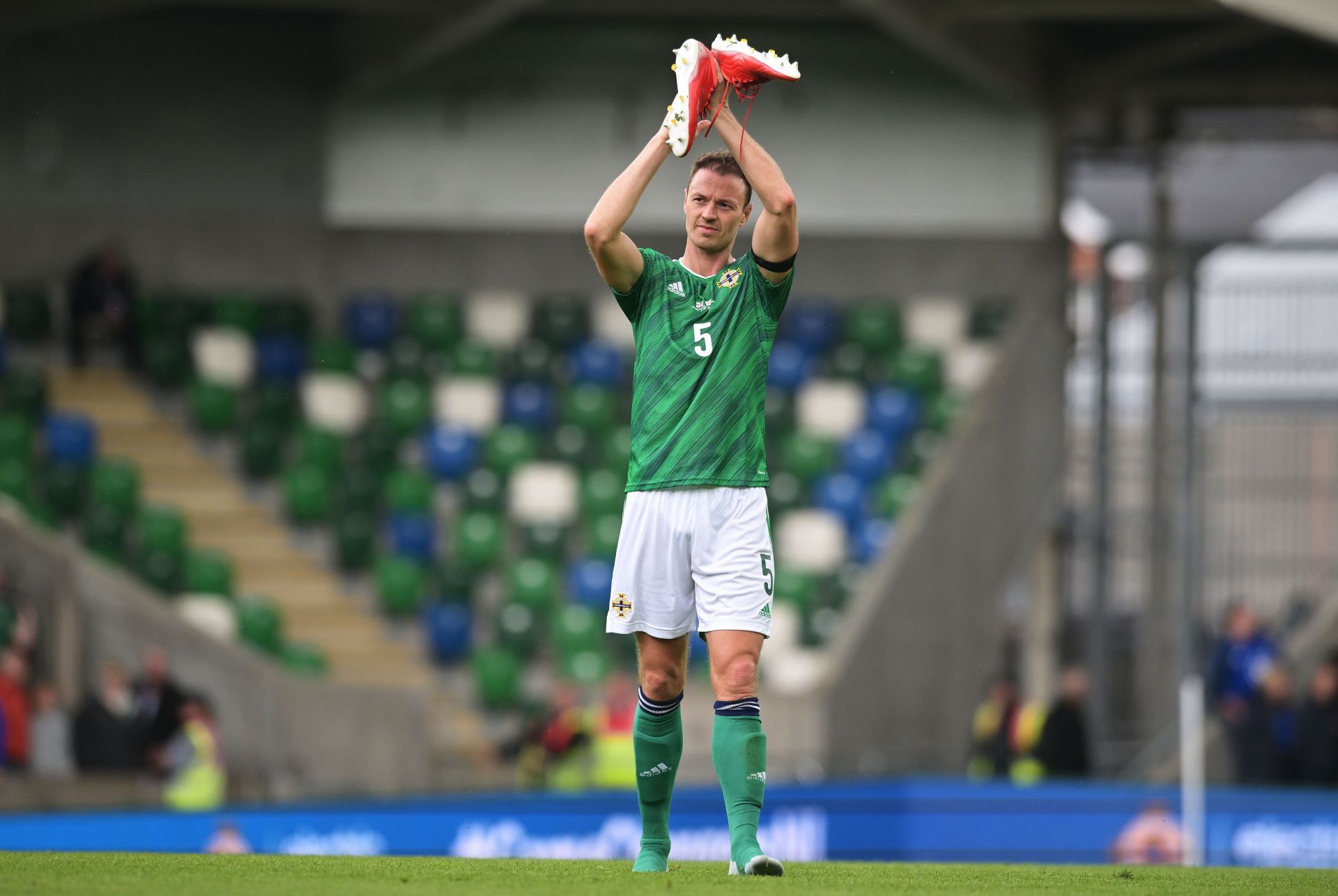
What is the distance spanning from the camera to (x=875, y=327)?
19766 mm

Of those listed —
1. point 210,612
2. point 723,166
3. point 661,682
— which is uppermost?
point 723,166

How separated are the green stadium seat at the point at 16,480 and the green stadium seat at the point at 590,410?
482 cm

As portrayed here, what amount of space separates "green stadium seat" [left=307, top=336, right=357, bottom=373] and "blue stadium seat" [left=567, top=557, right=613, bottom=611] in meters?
3.22

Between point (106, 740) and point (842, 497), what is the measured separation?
22.9ft

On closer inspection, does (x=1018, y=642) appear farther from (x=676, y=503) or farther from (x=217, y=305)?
(x=676, y=503)

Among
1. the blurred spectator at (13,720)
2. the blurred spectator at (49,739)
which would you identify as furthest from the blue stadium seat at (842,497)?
the blurred spectator at (13,720)

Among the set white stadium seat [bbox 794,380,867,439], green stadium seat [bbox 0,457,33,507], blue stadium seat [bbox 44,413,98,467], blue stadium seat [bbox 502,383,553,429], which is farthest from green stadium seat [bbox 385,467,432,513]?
white stadium seat [bbox 794,380,867,439]

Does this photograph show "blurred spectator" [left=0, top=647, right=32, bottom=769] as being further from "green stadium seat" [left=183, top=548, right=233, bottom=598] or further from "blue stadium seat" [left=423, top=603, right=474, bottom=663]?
"blue stadium seat" [left=423, top=603, right=474, bottom=663]

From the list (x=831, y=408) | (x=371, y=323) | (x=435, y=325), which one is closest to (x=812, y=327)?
(x=831, y=408)

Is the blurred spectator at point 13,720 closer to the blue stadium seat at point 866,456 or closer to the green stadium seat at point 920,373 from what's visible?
the blue stadium seat at point 866,456

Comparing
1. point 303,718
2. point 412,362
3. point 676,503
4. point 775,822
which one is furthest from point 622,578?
point 412,362

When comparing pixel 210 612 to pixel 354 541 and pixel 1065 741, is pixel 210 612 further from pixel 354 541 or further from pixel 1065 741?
pixel 1065 741

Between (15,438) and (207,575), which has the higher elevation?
(15,438)

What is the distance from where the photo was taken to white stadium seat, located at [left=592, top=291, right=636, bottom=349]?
65.4ft
